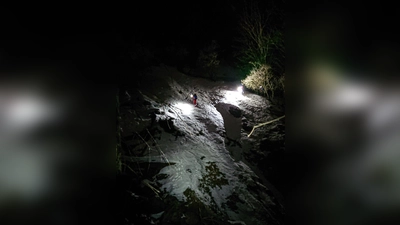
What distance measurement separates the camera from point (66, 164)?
1.11m

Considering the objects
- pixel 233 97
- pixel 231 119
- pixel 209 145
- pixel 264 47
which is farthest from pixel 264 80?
pixel 209 145

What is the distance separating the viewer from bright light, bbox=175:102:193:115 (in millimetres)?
15111

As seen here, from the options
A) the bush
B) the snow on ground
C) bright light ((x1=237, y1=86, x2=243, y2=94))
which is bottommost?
the snow on ground

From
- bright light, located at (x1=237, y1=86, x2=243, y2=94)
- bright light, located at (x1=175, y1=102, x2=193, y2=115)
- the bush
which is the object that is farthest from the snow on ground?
the bush

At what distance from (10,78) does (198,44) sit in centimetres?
2273

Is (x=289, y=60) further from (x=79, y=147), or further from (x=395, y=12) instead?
(x=79, y=147)

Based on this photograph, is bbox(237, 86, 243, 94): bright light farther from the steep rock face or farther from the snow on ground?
the steep rock face

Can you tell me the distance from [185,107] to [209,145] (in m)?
3.73

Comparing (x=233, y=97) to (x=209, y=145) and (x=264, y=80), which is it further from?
(x=209, y=145)

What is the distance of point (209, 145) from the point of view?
13.0 meters

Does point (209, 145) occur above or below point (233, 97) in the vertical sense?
below

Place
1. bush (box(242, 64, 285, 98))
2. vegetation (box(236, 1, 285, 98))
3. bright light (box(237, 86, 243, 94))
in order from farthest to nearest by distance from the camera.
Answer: bright light (box(237, 86, 243, 94))
bush (box(242, 64, 285, 98))
vegetation (box(236, 1, 285, 98))

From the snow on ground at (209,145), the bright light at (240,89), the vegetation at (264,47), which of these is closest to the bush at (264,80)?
the vegetation at (264,47)

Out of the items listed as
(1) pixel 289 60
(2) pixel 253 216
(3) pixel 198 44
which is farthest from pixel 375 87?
(3) pixel 198 44
